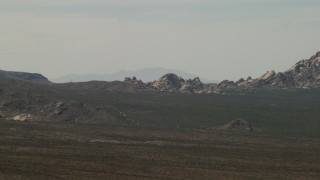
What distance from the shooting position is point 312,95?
198500 mm

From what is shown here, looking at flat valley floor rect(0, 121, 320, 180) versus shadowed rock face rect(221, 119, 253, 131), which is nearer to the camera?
flat valley floor rect(0, 121, 320, 180)

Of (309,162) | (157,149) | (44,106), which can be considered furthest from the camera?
(44,106)

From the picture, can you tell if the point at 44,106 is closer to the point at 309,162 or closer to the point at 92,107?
the point at 92,107

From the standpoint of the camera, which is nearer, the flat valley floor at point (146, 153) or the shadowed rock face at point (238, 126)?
the flat valley floor at point (146, 153)

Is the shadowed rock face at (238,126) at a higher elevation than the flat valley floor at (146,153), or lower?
higher

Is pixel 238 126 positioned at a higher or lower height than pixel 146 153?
higher

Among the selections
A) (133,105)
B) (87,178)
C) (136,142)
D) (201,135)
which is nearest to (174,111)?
(133,105)

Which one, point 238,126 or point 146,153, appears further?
point 238,126

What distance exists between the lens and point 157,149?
91.9 metres

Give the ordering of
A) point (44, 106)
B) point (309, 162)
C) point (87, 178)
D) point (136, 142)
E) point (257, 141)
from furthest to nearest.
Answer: point (44, 106)
point (257, 141)
point (136, 142)
point (309, 162)
point (87, 178)

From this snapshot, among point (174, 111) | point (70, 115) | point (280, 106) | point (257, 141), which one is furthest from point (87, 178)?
point (280, 106)

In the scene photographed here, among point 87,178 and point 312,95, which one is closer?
point 87,178

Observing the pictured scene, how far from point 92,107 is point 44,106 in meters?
10.7

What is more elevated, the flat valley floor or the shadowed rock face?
the shadowed rock face
